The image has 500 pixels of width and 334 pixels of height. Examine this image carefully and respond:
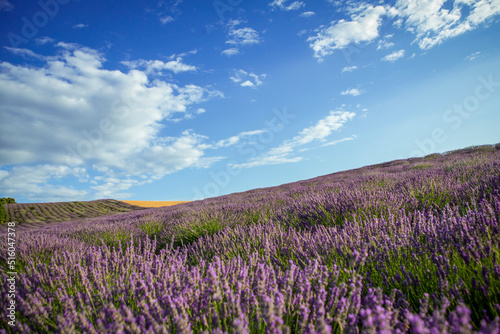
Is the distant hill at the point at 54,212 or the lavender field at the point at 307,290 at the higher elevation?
the distant hill at the point at 54,212

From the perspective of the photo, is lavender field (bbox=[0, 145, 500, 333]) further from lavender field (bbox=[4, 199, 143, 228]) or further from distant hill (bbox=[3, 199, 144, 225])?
distant hill (bbox=[3, 199, 144, 225])

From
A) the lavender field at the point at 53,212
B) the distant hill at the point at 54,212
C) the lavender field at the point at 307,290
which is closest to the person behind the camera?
the lavender field at the point at 307,290

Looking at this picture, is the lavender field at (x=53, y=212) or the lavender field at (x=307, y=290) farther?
the lavender field at (x=53, y=212)

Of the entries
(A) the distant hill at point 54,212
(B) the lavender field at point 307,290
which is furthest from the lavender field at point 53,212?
(B) the lavender field at point 307,290

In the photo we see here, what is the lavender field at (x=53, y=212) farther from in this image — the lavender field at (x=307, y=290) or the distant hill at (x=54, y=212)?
the lavender field at (x=307, y=290)

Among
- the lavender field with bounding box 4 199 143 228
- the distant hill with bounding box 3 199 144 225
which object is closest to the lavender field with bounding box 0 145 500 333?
the lavender field with bounding box 4 199 143 228

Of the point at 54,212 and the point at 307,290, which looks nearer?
the point at 307,290

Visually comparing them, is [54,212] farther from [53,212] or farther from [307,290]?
[307,290]

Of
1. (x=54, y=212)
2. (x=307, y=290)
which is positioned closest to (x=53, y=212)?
(x=54, y=212)

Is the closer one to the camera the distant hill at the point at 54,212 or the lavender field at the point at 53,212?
the lavender field at the point at 53,212

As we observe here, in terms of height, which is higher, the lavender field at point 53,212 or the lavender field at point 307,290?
the lavender field at point 53,212

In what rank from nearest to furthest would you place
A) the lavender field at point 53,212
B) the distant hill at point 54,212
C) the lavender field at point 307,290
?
1. the lavender field at point 307,290
2. the lavender field at point 53,212
3. the distant hill at point 54,212

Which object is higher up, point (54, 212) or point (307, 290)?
point (54, 212)

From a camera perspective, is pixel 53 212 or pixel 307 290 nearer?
pixel 307 290
